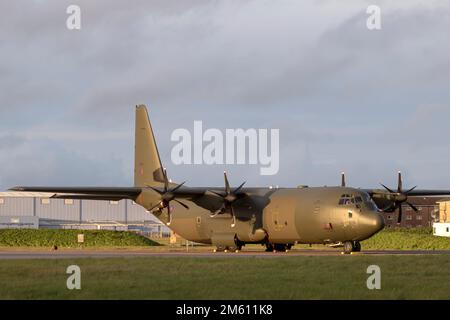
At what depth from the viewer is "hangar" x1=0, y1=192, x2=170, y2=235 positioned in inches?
4774

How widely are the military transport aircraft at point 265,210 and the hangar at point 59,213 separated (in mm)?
57299

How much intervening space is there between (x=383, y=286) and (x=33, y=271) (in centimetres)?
1377

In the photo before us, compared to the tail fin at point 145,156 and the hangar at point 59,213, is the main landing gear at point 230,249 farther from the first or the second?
the hangar at point 59,213

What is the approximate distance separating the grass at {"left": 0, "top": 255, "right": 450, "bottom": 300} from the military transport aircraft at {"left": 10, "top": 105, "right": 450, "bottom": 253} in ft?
31.0

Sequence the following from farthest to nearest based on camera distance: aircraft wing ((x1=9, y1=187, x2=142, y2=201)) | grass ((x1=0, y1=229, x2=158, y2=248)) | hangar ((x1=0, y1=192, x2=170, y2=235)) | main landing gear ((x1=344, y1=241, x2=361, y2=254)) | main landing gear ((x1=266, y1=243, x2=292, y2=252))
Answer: hangar ((x1=0, y1=192, x2=170, y2=235)) → grass ((x1=0, y1=229, x2=158, y2=248)) → main landing gear ((x1=266, y1=243, x2=292, y2=252)) → aircraft wing ((x1=9, y1=187, x2=142, y2=201)) → main landing gear ((x1=344, y1=241, x2=361, y2=254))

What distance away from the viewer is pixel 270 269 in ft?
119

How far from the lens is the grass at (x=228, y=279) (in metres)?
26.4

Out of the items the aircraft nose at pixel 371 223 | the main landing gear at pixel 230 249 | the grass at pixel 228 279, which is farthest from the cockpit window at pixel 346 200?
the grass at pixel 228 279

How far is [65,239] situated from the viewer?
77.8 metres

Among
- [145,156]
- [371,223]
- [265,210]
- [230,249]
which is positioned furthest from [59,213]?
[371,223]

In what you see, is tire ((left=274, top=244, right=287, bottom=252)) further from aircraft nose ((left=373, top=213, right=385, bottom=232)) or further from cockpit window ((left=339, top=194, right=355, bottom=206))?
aircraft nose ((left=373, top=213, right=385, bottom=232))

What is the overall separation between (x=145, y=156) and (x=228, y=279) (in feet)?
124

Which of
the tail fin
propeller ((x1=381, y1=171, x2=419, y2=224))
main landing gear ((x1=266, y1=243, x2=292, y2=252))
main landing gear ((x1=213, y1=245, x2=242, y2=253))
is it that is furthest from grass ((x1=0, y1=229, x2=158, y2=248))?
propeller ((x1=381, y1=171, x2=419, y2=224))
